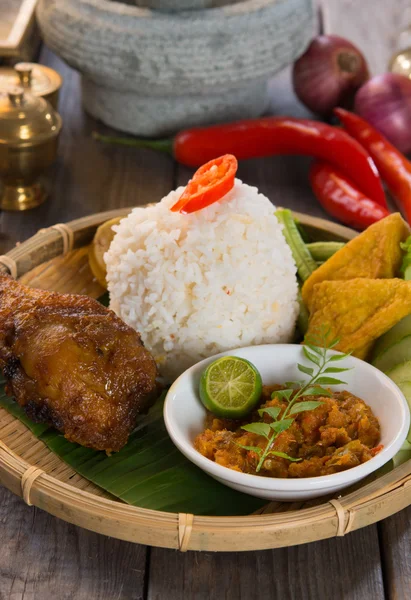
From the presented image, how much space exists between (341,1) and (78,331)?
5.49m

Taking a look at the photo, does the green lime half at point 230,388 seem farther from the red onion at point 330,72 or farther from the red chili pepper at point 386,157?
the red onion at point 330,72

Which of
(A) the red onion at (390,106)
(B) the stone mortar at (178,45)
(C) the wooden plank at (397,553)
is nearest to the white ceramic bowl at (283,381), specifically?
(C) the wooden plank at (397,553)

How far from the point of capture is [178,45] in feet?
13.8

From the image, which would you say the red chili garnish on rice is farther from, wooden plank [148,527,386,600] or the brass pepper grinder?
the brass pepper grinder

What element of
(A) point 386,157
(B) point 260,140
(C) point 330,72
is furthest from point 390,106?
(B) point 260,140

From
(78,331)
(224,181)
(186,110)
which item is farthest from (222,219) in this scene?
(186,110)

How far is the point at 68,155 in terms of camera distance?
4812 millimetres

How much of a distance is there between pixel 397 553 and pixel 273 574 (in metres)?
0.41

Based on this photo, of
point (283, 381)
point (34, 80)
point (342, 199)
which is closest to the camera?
point (283, 381)

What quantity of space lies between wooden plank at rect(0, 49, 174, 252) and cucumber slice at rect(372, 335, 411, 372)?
2.00m

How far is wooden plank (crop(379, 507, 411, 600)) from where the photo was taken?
2.27 meters

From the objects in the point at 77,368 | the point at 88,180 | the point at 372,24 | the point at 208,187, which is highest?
the point at 208,187

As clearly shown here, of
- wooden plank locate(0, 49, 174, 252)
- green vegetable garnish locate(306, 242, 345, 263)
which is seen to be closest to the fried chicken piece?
green vegetable garnish locate(306, 242, 345, 263)

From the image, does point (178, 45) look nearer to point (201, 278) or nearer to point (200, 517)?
point (201, 278)
